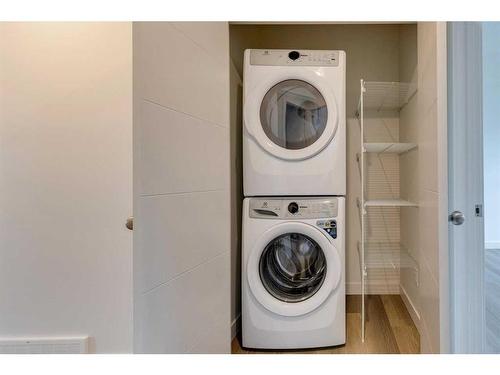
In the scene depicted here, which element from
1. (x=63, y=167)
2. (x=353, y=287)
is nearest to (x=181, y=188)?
(x=63, y=167)

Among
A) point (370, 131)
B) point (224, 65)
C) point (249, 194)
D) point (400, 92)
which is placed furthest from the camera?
point (370, 131)

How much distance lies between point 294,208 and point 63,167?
1129 mm

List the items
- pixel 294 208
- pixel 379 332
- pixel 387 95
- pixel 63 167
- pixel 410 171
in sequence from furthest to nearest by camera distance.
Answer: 1. pixel 387 95
2. pixel 410 171
3. pixel 379 332
4. pixel 294 208
5. pixel 63 167

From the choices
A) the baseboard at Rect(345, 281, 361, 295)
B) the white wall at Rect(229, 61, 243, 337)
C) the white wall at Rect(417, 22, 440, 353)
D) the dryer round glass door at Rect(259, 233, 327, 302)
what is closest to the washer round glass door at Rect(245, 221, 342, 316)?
the dryer round glass door at Rect(259, 233, 327, 302)

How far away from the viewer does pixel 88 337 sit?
4.38 feet

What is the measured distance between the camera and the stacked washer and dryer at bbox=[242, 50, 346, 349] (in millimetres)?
1492

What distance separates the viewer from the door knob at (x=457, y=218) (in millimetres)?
1022

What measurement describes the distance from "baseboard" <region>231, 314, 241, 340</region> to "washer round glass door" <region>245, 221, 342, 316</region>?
293 mm

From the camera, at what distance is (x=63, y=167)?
50.5 inches

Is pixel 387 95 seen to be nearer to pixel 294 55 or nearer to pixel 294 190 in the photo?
pixel 294 55

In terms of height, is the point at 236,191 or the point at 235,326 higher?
the point at 236,191
